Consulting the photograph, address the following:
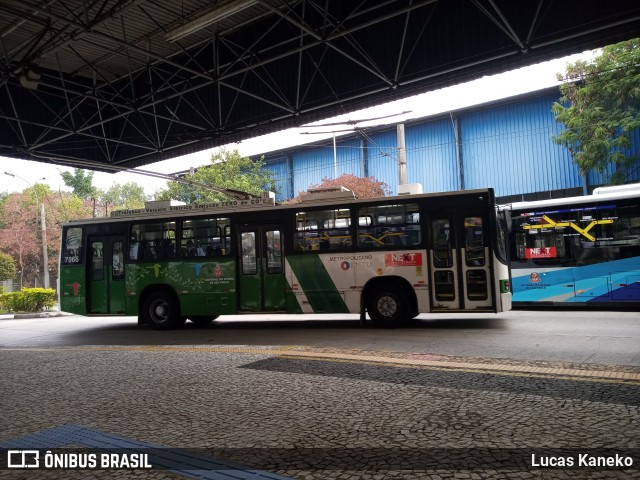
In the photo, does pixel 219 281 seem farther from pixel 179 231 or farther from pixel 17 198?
pixel 17 198

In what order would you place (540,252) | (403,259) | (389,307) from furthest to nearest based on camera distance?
1. (540,252)
2. (389,307)
3. (403,259)

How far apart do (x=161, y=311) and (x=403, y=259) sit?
6683mm

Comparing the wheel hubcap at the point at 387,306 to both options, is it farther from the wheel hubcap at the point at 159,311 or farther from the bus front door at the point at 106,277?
the bus front door at the point at 106,277

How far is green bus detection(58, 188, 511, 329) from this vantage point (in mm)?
10414

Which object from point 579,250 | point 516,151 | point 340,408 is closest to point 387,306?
point 340,408

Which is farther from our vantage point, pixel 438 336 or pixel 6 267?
pixel 6 267

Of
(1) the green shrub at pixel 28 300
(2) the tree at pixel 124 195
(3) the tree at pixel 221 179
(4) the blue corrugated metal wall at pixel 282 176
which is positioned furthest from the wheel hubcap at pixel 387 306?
(2) the tree at pixel 124 195

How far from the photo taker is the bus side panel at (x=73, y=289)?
1318 centimetres

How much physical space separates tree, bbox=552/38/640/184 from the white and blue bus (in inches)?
286


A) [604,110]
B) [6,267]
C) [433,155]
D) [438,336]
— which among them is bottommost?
[438,336]

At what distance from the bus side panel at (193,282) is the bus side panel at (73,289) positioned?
1.42 m

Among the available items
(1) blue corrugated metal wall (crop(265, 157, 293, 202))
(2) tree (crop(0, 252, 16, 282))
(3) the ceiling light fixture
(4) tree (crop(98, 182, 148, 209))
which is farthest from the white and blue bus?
(4) tree (crop(98, 182, 148, 209))

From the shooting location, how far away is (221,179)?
2838 cm

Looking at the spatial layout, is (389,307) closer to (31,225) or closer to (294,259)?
(294,259)
